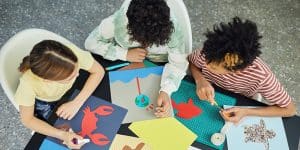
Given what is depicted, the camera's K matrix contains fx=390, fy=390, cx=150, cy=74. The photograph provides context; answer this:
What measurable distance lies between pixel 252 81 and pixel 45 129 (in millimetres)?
694

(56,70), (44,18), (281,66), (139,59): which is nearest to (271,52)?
(281,66)

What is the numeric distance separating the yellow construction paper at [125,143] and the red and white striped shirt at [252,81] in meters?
0.36

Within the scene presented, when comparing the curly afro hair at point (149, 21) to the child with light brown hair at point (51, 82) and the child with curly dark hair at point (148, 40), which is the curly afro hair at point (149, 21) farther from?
the child with light brown hair at point (51, 82)

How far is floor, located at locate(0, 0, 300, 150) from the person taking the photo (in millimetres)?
2107

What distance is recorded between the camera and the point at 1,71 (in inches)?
49.5

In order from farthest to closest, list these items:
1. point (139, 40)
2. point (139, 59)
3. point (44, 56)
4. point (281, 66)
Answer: point (281, 66) < point (139, 59) < point (139, 40) < point (44, 56)

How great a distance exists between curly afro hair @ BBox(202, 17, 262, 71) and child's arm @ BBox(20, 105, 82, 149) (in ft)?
1.59

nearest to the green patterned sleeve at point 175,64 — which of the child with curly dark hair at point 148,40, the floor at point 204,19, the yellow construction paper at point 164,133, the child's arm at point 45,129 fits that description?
the child with curly dark hair at point 148,40

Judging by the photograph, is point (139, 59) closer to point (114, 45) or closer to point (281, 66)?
point (114, 45)

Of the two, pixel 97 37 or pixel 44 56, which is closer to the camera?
pixel 44 56

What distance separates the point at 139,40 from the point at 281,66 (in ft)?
3.79

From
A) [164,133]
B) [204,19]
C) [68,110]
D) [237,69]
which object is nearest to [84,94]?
[68,110]

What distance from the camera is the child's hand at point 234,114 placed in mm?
1222

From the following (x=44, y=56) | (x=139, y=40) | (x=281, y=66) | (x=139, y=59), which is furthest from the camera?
(x=281, y=66)
